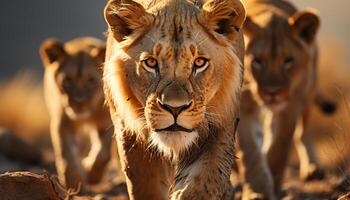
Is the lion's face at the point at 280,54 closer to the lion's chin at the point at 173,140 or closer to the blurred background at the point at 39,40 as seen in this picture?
the lion's chin at the point at 173,140

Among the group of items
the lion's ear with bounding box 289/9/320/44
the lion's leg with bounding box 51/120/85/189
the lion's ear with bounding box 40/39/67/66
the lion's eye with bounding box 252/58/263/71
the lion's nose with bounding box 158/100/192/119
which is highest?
the lion's nose with bounding box 158/100/192/119

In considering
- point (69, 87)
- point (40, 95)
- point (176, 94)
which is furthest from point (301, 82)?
point (40, 95)

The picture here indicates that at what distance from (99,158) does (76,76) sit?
0.86 meters

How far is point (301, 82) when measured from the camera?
8.52 metres

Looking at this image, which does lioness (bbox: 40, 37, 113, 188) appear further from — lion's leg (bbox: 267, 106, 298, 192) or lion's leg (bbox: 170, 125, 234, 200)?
lion's leg (bbox: 170, 125, 234, 200)

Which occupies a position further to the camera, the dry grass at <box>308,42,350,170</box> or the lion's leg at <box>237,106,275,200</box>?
the dry grass at <box>308,42,350,170</box>

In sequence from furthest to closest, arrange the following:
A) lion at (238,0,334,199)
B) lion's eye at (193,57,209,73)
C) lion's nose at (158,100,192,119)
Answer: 1. lion at (238,0,334,199)
2. lion's eye at (193,57,209,73)
3. lion's nose at (158,100,192,119)

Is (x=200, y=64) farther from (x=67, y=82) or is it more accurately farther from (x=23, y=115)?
(x=23, y=115)

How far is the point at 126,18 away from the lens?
5633mm

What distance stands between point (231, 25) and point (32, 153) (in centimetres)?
574

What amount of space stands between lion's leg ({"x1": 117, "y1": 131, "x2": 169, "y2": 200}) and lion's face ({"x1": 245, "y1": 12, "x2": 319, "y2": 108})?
2252mm

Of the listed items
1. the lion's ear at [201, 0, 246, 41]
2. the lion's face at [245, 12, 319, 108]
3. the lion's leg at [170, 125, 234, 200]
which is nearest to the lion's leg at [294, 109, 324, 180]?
the lion's face at [245, 12, 319, 108]

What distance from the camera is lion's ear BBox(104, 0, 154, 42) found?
18.3ft

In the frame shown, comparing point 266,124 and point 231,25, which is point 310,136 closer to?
point 266,124
